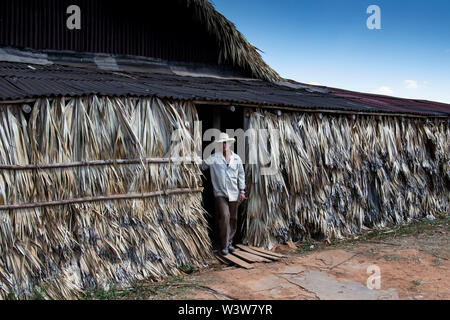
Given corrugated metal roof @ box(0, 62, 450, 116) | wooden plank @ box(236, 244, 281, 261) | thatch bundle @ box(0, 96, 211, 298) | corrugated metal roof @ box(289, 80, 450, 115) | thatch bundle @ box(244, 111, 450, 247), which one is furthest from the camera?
corrugated metal roof @ box(289, 80, 450, 115)

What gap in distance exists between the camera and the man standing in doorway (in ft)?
18.1

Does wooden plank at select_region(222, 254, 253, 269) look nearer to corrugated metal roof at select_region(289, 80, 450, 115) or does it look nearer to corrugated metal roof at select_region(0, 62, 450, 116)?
corrugated metal roof at select_region(0, 62, 450, 116)

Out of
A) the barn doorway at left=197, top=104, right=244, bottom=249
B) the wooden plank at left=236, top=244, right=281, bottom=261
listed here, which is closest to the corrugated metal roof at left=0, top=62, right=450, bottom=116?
the barn doorway at left=197, top=104, right=244, bottom=249

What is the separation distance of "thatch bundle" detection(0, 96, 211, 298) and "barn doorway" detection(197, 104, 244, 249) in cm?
109

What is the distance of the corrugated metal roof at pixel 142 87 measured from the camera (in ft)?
14.1

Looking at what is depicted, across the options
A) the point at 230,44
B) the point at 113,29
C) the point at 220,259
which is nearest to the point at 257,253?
the point at 220,259

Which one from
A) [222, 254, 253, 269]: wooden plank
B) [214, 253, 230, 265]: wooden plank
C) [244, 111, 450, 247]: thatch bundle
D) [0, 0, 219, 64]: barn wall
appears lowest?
[214, 253, 230, 265]: wooden plank

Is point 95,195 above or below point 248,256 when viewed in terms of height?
above

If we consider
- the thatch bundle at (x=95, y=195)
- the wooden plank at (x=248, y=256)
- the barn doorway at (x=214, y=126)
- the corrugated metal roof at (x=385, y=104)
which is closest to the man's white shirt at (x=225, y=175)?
the thatch bundle at (x=95, y=195)

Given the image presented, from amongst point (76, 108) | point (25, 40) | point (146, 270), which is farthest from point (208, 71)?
point (146, 270)

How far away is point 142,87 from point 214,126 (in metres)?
1.56

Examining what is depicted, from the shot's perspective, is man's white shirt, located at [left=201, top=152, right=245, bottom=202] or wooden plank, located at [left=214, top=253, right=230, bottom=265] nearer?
wooden plank, located at [left=214, top=253, right=230, bottom=265]

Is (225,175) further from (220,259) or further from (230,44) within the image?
(230,44)

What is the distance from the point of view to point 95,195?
14.6ft
